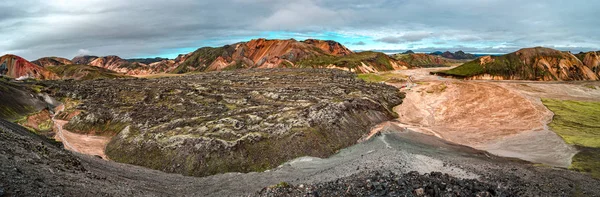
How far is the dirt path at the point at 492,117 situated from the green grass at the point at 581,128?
5.02 ft

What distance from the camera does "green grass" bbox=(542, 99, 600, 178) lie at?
4359cm

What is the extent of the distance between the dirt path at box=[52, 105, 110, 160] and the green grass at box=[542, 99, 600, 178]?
74667 mm

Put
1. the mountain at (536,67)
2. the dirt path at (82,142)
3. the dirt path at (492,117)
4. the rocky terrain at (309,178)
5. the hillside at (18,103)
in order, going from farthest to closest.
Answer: the mountain at (536,67)
the hillside at (18,103)
the dirt path at (82,142)
the dirt path at (492,117)
the rocky terrain at (309,178)

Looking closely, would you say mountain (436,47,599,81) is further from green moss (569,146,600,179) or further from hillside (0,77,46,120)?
hillside (0,77,46,120)

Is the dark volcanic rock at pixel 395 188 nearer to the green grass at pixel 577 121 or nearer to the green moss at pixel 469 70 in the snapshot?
the green grass at pixel 577 121

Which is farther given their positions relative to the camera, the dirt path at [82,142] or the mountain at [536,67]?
the mountain at [536,67]

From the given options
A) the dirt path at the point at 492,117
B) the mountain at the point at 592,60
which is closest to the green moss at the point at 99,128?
the dirt path at the point at 492,117

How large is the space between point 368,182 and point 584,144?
49.2m

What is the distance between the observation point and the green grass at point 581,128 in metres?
43.6

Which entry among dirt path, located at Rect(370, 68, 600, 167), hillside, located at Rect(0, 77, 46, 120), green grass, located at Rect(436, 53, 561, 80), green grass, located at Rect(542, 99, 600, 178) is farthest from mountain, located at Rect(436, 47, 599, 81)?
hillside, located at Rect(0, 77, 46, 120)

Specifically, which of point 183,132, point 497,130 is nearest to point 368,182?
point 183,132

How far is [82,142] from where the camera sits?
66812 millimetres

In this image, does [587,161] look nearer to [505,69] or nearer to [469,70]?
[505,69]

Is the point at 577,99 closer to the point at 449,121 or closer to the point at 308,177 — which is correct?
the point at 449,121
